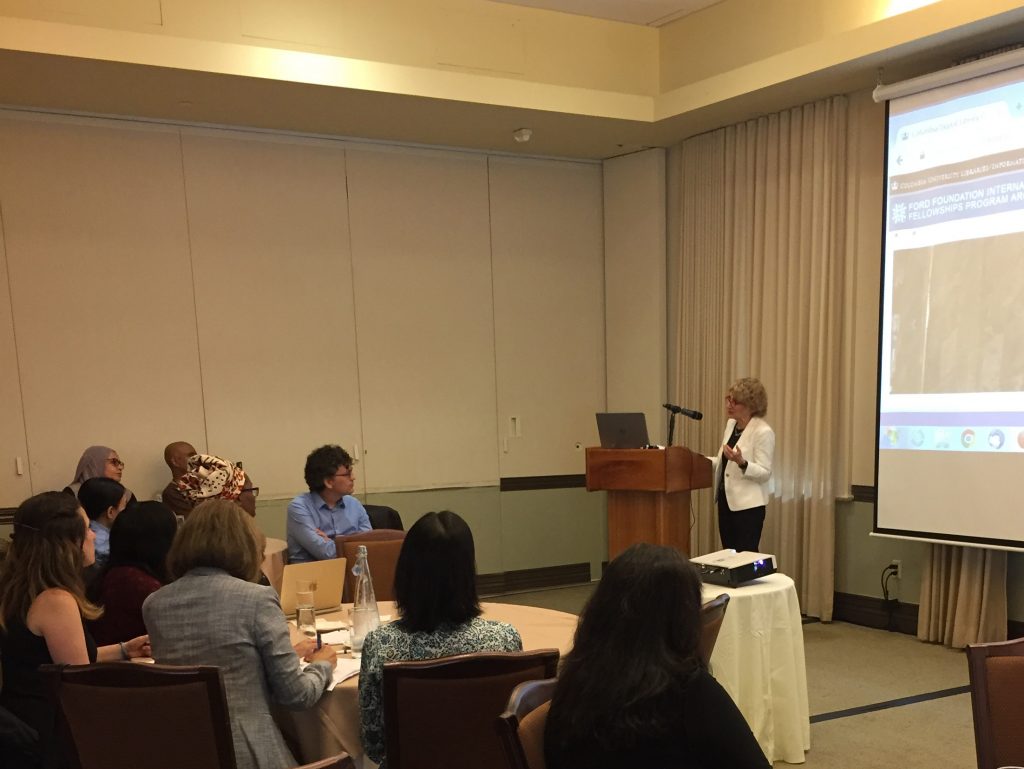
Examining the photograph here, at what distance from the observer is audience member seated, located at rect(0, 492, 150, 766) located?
2.63m

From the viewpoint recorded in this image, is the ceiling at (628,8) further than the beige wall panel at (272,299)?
No

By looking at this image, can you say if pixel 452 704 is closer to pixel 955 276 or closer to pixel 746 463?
pixel 746 463

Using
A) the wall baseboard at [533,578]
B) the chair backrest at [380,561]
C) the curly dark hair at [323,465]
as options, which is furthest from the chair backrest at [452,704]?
the wall baseboard at [533,578]

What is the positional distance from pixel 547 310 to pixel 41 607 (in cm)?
511

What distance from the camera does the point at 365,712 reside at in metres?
2.42

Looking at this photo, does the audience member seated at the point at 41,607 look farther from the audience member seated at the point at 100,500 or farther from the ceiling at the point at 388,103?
the ceiling at the point at 388,103

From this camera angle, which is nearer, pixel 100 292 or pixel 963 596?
pixel 963 596

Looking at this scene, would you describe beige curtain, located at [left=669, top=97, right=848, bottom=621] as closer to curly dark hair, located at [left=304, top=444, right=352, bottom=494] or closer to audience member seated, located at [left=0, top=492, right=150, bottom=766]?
curly dark hair, located at [left=304, top=444, right=352, bottom=494]

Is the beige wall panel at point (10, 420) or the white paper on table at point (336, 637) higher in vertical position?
the beige wall panel at point (10, 420)

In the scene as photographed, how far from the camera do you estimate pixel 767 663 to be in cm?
352

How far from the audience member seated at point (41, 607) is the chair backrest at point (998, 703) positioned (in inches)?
95.4

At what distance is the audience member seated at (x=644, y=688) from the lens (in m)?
1.68

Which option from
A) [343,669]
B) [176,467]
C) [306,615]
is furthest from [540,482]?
[343,669]

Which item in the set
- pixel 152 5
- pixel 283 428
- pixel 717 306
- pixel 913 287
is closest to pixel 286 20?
pixel 152 5
